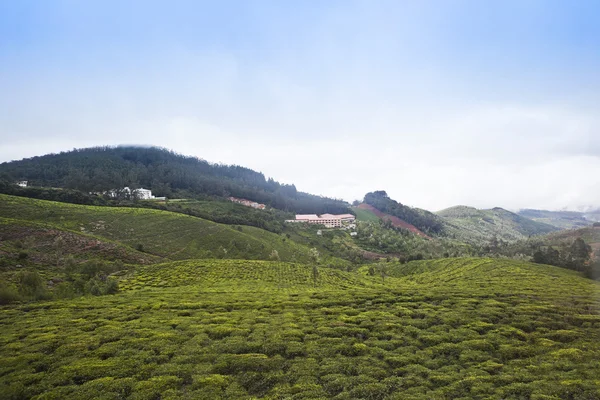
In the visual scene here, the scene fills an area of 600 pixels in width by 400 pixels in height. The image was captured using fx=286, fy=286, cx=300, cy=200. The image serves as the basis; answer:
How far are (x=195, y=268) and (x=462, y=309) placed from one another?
2546 inches

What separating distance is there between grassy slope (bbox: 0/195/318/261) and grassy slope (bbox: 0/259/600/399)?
7043cm

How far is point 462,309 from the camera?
3469 centimetres

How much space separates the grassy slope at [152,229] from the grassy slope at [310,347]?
70427 mm

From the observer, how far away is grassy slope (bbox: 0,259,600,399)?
65.0ft

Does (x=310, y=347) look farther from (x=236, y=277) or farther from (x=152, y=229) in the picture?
(x=152, y=229)

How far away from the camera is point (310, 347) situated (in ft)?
84.1

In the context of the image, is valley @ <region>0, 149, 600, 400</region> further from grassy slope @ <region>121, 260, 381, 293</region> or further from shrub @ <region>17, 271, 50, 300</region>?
grassy slope @ <region>121, 260, 381, 293</region>

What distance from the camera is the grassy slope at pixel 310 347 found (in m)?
19.8

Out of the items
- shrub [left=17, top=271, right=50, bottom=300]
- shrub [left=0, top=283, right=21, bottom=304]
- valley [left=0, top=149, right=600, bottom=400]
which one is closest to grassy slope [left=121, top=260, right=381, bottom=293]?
valley [left=0, top=149, right=600, bottom=400]

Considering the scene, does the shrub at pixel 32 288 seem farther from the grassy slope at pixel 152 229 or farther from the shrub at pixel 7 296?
the grassy slope at pixel 152 229

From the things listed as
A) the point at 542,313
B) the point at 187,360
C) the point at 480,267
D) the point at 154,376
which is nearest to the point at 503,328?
the point at 542,313

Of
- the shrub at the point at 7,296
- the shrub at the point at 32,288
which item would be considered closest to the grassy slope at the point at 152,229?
the shrub at the point at 32,288

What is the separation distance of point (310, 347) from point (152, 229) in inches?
4427

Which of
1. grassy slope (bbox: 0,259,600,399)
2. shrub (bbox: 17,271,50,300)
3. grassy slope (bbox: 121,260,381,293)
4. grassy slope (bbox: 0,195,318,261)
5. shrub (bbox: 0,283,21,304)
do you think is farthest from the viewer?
grassy slope (bbox: 0,195,318,261)
